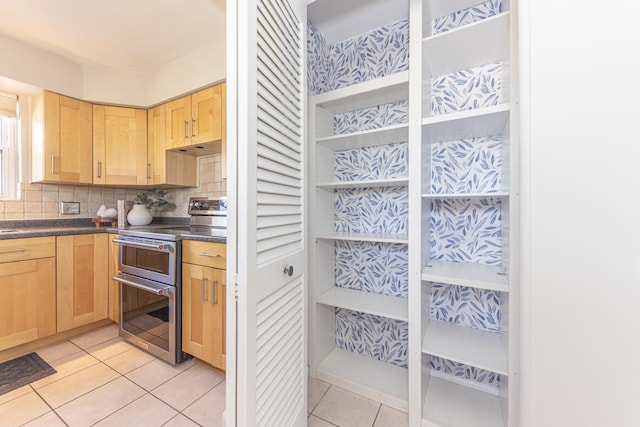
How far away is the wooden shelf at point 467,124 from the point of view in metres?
1.11

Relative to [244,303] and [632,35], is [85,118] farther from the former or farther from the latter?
[632,35]

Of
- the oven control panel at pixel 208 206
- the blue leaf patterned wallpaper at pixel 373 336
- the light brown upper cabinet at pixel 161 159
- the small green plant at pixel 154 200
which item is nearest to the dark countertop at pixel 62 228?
the small green plant at pixel 154 200

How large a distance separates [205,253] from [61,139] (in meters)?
1.85

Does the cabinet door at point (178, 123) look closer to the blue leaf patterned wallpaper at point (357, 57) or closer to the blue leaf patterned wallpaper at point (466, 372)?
the blue leaf patterned wallpaper at point (357, 57)

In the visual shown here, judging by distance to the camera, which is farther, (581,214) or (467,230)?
(467,230)

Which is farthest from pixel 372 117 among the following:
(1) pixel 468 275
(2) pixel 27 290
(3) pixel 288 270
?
(2) pixel 27 290

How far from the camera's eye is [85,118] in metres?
2.28

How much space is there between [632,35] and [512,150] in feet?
1.32

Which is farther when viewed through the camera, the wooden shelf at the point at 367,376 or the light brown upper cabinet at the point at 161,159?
the light brown upper cabinet at the point at 161,159

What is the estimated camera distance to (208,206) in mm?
2293

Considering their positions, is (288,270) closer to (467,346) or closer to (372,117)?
(467,346)

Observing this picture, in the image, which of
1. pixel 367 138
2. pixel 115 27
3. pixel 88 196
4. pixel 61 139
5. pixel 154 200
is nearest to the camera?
pixel 367 138

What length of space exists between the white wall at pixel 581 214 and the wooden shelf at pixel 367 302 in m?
0.65

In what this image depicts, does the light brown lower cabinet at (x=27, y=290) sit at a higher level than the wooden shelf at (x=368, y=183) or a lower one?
lower
